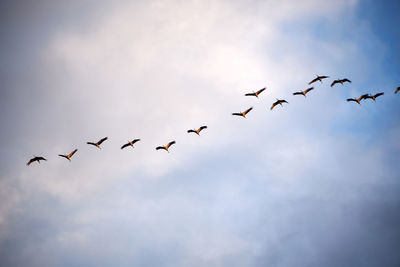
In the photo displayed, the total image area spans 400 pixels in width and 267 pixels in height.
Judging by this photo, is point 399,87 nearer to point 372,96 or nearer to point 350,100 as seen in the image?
point 372,96

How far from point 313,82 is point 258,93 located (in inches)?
565

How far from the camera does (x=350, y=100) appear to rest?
3105 inches

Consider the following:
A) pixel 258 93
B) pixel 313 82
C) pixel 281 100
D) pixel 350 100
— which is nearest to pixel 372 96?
pixel 350 100

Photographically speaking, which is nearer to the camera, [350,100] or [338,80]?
[338,80]

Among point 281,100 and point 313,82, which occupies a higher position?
point 313,82

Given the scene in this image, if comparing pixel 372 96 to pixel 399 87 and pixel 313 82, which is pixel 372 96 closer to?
pixel 399 87

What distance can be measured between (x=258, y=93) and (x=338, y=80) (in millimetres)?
19793

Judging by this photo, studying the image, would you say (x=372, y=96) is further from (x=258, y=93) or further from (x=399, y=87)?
(x=258, y=93)

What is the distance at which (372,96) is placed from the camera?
2955 inches

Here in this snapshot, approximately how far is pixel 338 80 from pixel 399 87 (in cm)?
1442

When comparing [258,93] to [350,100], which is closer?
[258,93]

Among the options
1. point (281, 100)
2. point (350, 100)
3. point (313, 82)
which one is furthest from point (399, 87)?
point (281, 100)

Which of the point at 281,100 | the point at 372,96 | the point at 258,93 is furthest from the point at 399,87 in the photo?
the point at 258,93

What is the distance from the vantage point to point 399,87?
72750 millimetres
